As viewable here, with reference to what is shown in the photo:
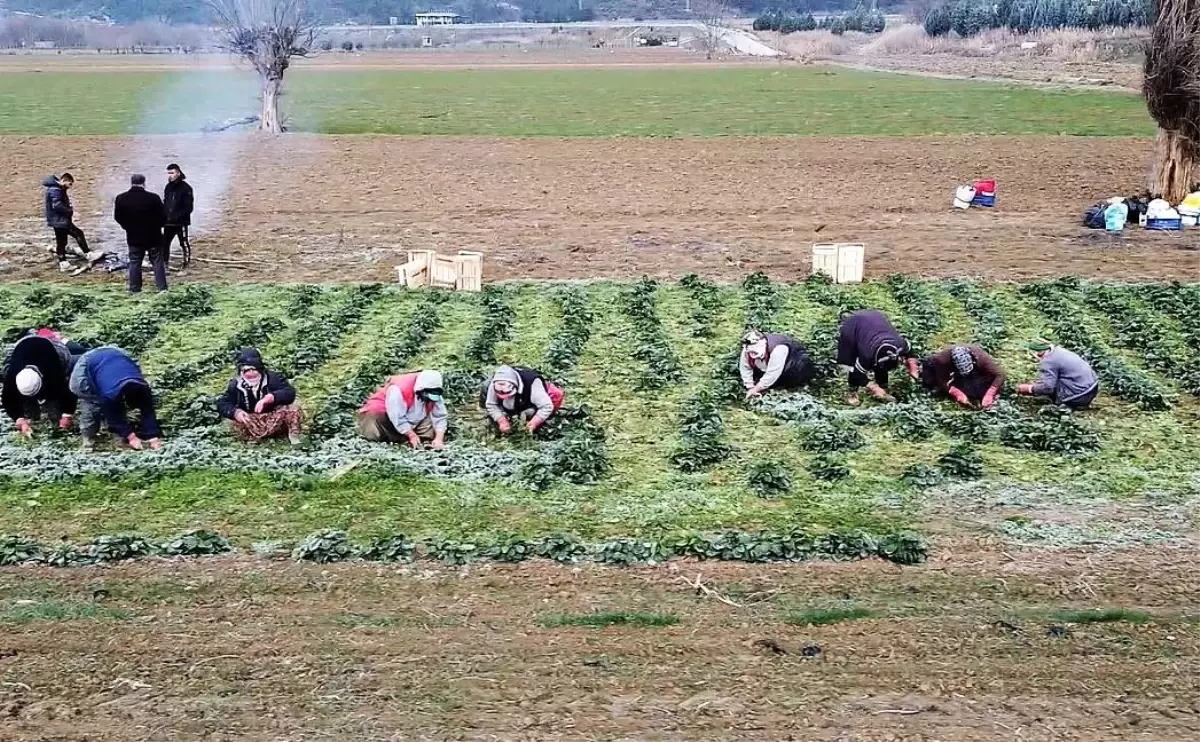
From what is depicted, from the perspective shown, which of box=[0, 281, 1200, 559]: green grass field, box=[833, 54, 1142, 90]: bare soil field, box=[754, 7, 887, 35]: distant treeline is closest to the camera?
box=[0, 281, 1200, 559]: green grass field

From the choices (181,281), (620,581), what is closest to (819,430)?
(620,581)

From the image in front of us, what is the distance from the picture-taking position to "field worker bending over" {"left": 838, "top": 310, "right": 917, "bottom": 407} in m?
14.0

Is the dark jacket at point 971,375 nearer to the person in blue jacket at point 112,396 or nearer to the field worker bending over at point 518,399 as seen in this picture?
the field worker bending over at point 518,399

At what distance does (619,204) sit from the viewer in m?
28.0

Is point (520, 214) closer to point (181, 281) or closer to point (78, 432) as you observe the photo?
point (181, 281)

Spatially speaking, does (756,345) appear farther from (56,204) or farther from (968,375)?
(56,204)

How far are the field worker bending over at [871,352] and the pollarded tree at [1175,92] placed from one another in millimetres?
15377

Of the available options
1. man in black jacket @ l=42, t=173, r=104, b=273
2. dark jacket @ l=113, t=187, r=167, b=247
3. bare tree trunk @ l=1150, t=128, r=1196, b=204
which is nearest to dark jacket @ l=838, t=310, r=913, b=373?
dark jacket @ l=113, t=187, r=167, b=247

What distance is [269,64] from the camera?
44469 millimetres

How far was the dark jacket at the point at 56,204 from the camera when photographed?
20.6 m

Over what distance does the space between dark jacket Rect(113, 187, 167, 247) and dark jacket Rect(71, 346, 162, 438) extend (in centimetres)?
707

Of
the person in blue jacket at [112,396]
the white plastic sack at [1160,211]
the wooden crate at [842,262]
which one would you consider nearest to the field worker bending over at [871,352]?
the wooden crate at [842,262]

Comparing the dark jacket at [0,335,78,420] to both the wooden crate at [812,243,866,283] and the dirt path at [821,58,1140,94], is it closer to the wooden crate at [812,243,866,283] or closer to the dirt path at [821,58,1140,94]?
the wooden crate at [812,243,866,283]

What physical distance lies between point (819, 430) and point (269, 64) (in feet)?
119
